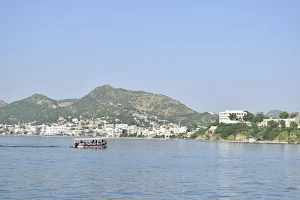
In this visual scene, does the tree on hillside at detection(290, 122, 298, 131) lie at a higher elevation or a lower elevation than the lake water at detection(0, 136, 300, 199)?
higher

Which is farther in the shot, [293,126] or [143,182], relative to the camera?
[293,126]

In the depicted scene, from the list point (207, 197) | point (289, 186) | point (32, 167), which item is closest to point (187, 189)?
point (207, 197)

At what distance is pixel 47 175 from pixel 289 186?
19911mm

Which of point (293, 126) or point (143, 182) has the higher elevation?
point (293, 126)

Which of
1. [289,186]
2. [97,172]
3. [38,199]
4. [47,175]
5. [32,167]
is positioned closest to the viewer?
[38,199]

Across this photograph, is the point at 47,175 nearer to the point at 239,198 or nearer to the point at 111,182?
the point at 111,182

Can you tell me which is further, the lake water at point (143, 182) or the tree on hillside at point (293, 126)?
the tree on hillside at point (293, 126)

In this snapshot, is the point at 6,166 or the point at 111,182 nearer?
the point at 111,182

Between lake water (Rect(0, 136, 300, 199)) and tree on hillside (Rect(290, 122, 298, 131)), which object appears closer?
lake water (Rect(0, 136, 300, 199))

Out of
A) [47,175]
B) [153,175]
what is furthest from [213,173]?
[47,175]

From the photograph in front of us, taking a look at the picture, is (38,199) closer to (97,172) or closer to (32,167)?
(97,172)

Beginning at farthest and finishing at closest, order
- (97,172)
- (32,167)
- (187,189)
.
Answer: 1. (32,167)
2. (97,172)
3. (187,189)

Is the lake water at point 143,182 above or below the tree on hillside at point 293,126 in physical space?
below

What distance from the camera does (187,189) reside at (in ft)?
137
